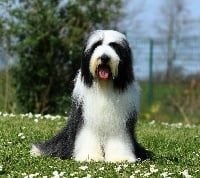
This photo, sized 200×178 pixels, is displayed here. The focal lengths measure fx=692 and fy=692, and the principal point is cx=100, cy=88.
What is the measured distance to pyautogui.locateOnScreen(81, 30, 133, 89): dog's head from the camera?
671 cm

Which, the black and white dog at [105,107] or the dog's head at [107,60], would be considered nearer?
the dog's head at [107,60]

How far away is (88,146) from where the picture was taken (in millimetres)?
7078

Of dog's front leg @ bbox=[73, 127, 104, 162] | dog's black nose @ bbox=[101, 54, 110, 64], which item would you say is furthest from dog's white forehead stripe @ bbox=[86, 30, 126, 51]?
dog's front leg @ bbox=[73, 127, 104, 162]

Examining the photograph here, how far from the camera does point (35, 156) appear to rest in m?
7.68

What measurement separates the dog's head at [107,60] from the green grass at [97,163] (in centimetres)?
86

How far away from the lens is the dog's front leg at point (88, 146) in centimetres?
707

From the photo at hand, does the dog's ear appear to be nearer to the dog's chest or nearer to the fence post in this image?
the dog's chest

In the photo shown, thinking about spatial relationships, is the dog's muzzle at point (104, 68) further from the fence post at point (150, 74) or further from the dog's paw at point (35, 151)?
the fence post at point (150, 74)

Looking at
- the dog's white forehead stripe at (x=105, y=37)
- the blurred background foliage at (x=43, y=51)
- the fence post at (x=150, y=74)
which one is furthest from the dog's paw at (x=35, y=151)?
the fence post at (x=150, y=74)

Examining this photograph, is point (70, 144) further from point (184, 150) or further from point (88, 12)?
point (88, 12)

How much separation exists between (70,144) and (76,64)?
26.0ft

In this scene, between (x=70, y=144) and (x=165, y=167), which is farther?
(x=70, y=144)

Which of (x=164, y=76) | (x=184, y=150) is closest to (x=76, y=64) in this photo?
(x=164, y=76)

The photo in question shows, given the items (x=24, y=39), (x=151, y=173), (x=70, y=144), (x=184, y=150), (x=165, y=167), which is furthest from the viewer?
(x=24, y=39)
